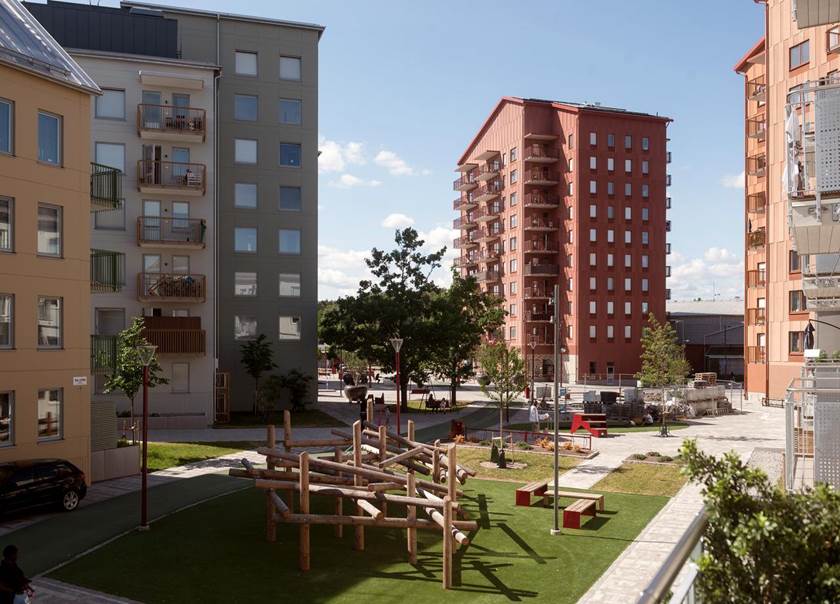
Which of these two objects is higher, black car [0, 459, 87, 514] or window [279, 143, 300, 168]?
window [279, 143, 300, 168]

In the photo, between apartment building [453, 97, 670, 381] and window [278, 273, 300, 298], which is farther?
apartment building [453, 97, 670, 381]

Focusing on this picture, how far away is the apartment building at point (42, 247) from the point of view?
78.6ft

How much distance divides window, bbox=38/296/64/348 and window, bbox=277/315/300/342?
2476 centimetres

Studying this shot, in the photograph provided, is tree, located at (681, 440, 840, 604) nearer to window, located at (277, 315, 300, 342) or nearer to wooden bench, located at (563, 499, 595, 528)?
wooden bench, located at (563, 499, 595, 528)

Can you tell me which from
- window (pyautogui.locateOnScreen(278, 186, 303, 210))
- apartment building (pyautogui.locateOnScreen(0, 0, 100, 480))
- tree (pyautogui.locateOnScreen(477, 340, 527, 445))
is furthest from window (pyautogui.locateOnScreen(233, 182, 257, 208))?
apartment building (pyautogui.locateOnScreen(0, 0, 100, 480))

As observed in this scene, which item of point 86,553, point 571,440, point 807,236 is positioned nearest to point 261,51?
point 571,440

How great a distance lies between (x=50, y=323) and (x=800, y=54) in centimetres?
5267

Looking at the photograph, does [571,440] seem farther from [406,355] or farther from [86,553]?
[86,553]

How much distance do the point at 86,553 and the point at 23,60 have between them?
49.6 ft

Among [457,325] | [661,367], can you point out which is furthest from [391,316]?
[661,367]

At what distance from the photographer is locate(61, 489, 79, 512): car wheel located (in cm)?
2256

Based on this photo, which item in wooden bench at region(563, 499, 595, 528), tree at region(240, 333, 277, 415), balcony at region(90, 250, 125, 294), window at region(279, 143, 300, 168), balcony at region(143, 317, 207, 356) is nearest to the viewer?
wooden bench at region(563, 499, 595, 528)

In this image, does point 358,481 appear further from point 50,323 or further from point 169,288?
point 169,288

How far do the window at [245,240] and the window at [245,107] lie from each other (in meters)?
7.14
